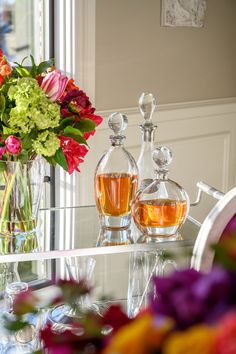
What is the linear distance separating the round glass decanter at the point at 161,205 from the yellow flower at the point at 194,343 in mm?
1299

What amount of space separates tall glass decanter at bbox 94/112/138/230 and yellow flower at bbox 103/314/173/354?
4.50 feet

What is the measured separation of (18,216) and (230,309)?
138cm

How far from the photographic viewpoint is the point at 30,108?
1.56 meters

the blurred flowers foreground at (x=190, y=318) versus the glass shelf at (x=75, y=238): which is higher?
the blurred flowers foreground at (x=190, y=318)

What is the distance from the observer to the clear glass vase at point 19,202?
1.64m

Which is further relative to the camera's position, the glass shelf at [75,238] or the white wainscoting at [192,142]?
the white wainscoting at [192,142]

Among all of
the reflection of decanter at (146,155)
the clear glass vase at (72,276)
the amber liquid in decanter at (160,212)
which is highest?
the reflection of decanter at (146,155)

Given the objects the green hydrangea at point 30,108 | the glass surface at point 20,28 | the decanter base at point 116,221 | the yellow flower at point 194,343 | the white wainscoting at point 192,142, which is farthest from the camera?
the white wainscoting at point 192,142

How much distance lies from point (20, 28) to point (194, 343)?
2.82m

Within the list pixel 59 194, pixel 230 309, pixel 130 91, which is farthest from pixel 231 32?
pixel 230 309

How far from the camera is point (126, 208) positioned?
5.70 feet

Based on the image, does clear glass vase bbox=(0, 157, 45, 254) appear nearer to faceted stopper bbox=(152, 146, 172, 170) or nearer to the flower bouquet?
the flower bouquet

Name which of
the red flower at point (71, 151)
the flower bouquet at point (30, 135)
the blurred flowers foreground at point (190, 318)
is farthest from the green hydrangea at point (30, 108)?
the blurred flowers foreground at point (190, 318)

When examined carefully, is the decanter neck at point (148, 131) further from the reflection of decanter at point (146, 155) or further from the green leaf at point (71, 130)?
the green leaf at point (71, 130)
